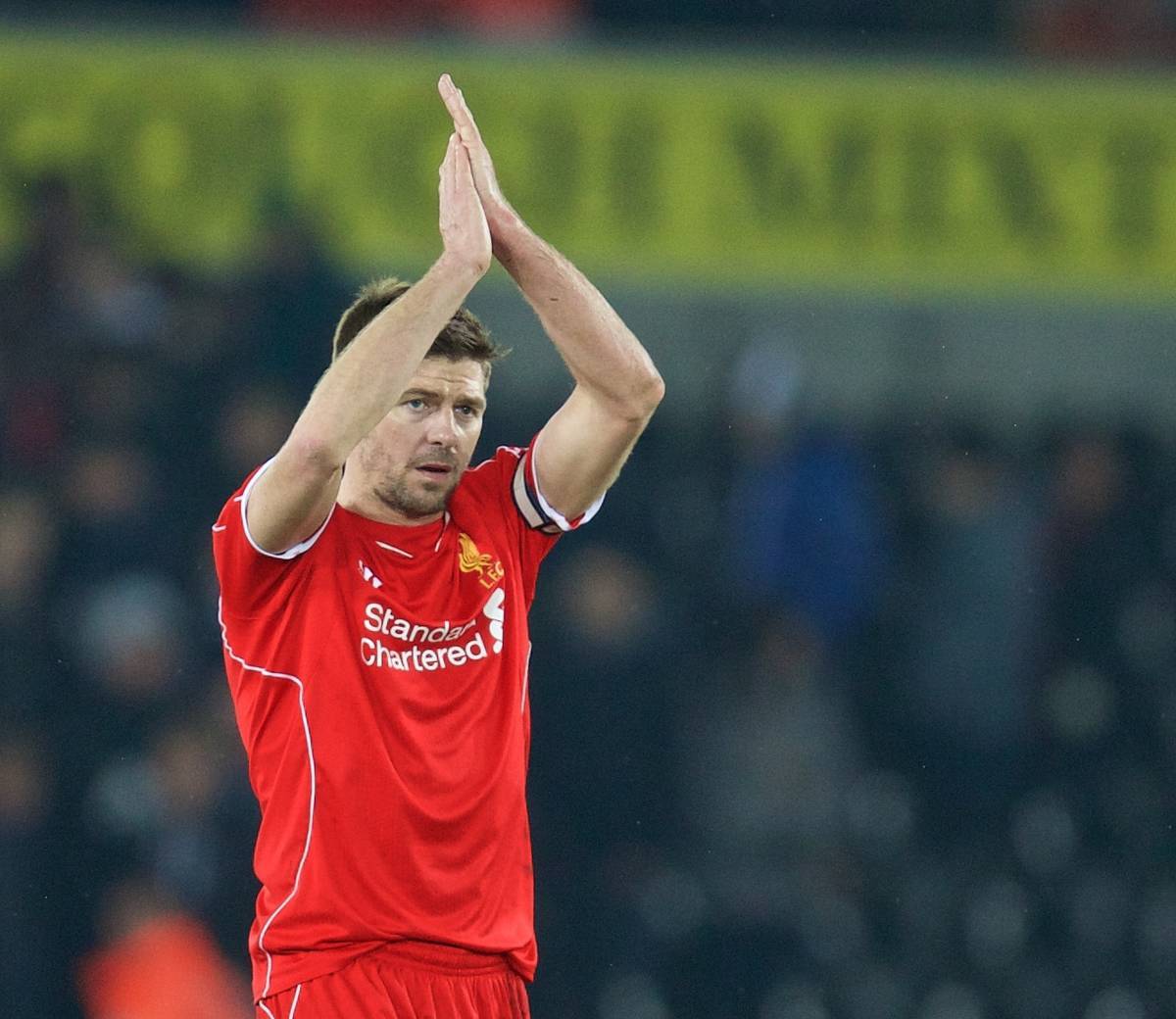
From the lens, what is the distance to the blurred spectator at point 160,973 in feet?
25.0

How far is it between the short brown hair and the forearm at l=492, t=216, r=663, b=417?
125 mm

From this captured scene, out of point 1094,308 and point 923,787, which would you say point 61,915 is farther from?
point 1094,308

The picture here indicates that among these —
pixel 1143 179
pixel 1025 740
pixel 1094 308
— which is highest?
pixel 1143 179

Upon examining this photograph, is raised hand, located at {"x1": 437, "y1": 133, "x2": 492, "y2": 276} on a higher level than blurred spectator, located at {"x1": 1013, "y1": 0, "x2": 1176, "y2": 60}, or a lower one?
lower

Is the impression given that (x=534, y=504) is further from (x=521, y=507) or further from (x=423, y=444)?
(x=423, y=444)

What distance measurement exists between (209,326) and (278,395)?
1.59ft

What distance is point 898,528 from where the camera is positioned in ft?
31.6

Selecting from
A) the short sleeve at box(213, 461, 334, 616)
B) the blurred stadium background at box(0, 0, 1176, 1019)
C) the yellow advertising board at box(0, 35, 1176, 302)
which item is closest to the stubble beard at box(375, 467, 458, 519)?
the short sleeve at box(213, 461, 334, 616)

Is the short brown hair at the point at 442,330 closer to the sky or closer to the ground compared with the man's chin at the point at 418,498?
closer to the sky

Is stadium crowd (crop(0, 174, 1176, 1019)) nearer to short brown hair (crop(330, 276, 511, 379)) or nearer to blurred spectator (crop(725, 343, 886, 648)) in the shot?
blurred spectator (crop(725, 343, 886, 648))

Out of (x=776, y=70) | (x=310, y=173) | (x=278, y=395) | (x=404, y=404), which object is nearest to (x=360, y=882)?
(x=404, y=404)

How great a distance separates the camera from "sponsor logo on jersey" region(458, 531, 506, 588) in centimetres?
412

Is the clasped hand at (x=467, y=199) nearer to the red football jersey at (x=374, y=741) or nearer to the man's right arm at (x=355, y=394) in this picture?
the man's right arm at (x=355, y=394)

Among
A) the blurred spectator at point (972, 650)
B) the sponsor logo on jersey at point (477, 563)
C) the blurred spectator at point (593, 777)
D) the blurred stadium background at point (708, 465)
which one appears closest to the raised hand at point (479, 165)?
the sponsor logo on jersey at point (477, 563)
